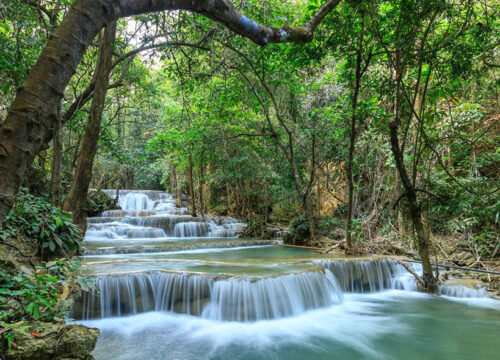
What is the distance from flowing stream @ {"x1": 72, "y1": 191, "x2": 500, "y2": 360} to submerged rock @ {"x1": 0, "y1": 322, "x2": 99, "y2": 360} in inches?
63.8

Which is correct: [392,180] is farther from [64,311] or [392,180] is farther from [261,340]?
[64,311]

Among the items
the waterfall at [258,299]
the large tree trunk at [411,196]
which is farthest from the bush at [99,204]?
Result: the large tree trunk at [411,196]

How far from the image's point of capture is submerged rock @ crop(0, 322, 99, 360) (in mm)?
2111

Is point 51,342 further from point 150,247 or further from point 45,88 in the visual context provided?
point 150,247

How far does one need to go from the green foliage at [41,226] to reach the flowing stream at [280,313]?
1.23 m

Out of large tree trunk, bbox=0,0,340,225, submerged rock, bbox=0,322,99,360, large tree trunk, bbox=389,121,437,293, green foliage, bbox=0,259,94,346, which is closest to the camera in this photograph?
large tree trunk, bbox=0,0,340,225

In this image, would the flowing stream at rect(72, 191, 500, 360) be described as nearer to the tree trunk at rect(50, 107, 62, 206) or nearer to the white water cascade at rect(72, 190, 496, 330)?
the white water cascade at rect(72, 190, 496, 330)

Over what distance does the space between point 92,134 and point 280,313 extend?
4480 mm

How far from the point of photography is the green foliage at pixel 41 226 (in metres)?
3.78

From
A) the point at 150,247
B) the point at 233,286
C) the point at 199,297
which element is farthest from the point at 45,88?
the point at 150,247

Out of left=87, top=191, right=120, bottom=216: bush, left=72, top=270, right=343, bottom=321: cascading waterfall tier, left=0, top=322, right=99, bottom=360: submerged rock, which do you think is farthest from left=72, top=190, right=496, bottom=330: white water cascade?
left=87, top=191, right=120, bottom=216: bush

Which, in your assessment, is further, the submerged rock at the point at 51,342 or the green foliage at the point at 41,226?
the green foliage at the point at 41,226

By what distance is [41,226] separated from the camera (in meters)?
4.01

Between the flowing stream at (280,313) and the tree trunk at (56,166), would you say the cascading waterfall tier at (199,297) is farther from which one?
the tree trunk at (56,166)
